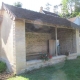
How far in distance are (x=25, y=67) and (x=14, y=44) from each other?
1.65 meters

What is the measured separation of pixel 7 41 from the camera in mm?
9102

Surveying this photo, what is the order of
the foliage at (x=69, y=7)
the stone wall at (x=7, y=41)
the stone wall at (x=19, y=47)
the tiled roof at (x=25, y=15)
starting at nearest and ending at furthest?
the stone wall at (x=19, y=47), the tiled roof at (x=25, y=15), the stone wall at (x=7, y=41), the foliage at (x=69, y=7)

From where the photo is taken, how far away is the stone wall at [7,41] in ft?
28.3

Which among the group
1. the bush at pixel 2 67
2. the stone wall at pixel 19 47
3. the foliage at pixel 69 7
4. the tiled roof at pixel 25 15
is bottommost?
the bush at pixel 2 67

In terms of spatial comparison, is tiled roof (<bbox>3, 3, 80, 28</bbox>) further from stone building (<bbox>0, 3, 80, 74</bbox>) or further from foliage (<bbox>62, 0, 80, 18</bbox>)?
foliage (<bbox>62, 0, 80, 18</bbox>)

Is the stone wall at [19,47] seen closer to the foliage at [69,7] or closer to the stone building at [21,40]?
the stone building at [21,40]

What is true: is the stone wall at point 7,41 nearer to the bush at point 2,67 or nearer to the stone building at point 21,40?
the stone building at point 21,40

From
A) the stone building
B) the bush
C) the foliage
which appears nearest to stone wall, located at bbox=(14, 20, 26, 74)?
the stone building

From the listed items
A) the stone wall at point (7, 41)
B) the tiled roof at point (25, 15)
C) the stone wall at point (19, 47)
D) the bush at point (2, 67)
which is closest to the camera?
the stone wall at point (19, 47)

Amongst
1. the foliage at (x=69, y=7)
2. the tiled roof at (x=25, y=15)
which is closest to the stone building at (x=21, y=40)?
the tiled roof at (x=25, y=15)

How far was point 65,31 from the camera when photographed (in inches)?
566

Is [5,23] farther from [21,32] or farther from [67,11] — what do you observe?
[67,11]

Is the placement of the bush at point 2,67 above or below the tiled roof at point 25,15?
below

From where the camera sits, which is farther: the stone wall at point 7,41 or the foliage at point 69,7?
the foliage at point 69,7
